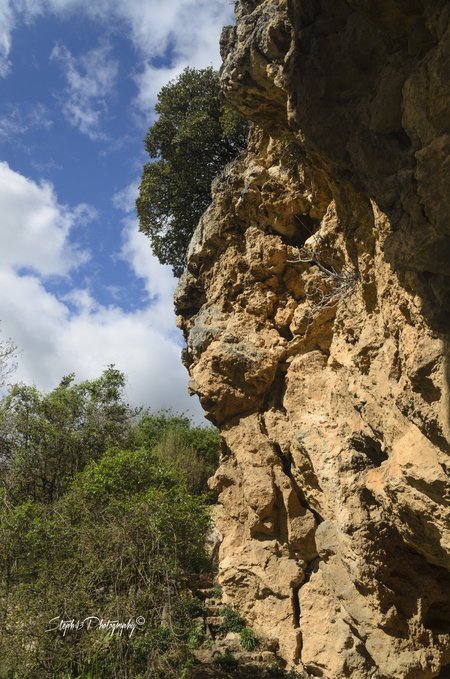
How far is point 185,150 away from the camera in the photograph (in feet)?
37.2

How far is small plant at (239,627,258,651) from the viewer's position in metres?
7.43

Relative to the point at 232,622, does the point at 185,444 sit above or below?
above

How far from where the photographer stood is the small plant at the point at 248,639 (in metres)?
7.43

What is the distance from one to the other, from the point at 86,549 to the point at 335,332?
482 cm

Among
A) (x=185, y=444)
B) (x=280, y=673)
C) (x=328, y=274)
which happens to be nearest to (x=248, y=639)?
(x=280, y=673)

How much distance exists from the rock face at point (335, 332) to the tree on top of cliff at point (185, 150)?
2.83 metres

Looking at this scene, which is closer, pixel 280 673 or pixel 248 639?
pixel 280 673

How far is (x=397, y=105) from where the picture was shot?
356 cm

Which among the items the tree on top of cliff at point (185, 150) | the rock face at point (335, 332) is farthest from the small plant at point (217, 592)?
the tree on top of cliff at point (185, 150)

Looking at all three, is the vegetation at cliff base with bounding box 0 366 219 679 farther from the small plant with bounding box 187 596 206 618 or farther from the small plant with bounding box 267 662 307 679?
the small plant with bounding box 267 662 307 679

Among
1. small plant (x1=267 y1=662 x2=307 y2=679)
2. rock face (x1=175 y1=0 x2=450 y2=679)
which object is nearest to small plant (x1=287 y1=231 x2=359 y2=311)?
rock face (x1=175 y1=0 x2=450 y2=679)

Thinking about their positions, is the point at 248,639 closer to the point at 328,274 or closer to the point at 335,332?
the point at 335,332

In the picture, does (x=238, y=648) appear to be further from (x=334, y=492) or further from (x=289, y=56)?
(x=289, y=56)

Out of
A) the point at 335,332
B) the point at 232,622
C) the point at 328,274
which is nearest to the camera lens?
the point at 335,332
